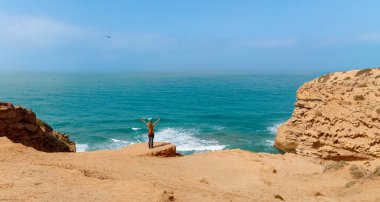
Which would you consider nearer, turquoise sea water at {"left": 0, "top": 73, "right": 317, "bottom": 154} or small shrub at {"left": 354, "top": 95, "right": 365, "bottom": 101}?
small shrub at {"left": 354, "top": 95, "right": 365, "bottom": 101}

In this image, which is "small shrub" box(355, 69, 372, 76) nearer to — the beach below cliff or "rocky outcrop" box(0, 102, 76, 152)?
the beach below cliff

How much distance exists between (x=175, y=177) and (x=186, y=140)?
87.7ft

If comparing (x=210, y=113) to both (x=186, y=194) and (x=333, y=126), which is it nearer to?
(x=333, y=126)

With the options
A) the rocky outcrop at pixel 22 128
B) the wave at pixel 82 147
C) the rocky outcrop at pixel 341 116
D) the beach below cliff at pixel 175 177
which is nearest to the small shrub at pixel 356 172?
the beach below cliff at pixel 175 177

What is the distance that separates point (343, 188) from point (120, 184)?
12.6 metres

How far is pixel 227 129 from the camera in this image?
5012 cm

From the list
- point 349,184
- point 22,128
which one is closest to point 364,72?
point 349,184

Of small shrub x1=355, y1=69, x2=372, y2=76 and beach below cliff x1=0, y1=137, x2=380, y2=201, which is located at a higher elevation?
small shrub x1=355, y1=69, x2=372, y2=76

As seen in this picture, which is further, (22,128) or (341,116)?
(341,116)

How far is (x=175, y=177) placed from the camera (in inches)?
671

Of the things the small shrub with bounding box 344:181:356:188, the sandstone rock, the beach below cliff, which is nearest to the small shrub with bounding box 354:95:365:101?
the beach below cliff

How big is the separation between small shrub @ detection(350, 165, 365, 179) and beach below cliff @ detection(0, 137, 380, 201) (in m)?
0.06

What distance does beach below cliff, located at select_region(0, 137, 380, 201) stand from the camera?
1157cm

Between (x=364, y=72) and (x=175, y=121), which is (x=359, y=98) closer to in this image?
(x=364, y=72)
